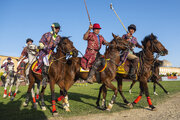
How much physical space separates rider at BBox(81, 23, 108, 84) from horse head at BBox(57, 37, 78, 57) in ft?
2.02

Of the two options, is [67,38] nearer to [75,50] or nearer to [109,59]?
[75,50]

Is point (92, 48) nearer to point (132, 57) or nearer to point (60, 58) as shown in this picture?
point (60, 58)

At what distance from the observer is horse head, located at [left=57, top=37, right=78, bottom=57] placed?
6.67 meters

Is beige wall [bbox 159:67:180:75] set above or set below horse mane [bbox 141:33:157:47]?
above

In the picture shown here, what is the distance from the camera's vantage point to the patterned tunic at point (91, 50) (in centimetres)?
687

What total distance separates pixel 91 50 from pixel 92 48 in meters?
0.11

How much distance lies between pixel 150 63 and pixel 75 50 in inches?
161

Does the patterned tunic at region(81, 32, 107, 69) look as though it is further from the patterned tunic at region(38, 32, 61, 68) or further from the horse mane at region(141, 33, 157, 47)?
the horse mane at region(141, 33, 157, 47)

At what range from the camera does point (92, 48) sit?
22.9 feet

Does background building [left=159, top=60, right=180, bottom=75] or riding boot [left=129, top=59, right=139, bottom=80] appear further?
background building [left=159, top=60, right=180, bottom=75]

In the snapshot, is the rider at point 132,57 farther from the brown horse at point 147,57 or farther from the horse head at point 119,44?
the horse head at point 119,44

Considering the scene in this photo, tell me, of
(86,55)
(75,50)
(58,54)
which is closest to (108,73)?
(86,55)

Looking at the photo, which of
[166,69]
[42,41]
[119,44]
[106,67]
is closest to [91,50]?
[106,67]

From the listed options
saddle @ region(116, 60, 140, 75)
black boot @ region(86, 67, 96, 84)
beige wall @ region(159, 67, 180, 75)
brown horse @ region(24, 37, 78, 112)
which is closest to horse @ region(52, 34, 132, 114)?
black boot @ region(86, 67, 96, 84)
